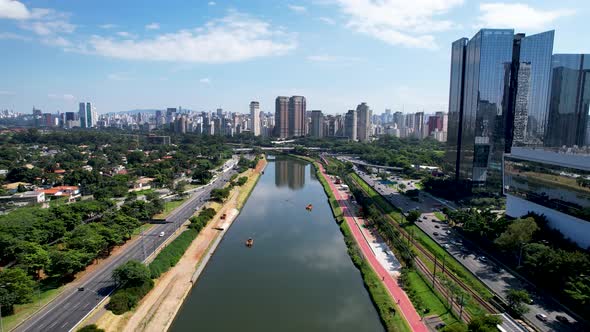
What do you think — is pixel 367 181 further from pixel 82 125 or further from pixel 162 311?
pixel 82 125

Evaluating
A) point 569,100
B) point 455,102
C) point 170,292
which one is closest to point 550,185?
point 455,102

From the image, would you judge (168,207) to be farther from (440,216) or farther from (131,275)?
(440,216)

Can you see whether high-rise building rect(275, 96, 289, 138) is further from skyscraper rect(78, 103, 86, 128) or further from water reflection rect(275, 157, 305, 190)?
skyscraper rect(78, 103, 86, 128)

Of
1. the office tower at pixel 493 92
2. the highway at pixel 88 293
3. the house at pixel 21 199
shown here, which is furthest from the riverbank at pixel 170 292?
the office tower at pixel 493 92

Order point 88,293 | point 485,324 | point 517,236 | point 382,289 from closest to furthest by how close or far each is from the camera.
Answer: point 485,324 → point 88,293 → point 382,289 → point 517,236

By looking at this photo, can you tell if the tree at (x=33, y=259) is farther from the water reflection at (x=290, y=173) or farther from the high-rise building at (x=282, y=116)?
the high-rise building at (x=282, y=116)

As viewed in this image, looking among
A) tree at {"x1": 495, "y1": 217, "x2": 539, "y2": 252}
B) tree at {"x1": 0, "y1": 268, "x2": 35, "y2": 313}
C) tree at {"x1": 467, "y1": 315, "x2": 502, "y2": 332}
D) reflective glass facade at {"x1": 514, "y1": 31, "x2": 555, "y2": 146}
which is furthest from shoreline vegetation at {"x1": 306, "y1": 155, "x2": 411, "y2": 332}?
reflective glass facade at {"x1": 514, "y1": 31, "x2": 555, "y2": 146}

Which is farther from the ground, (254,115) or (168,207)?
(254,115)
